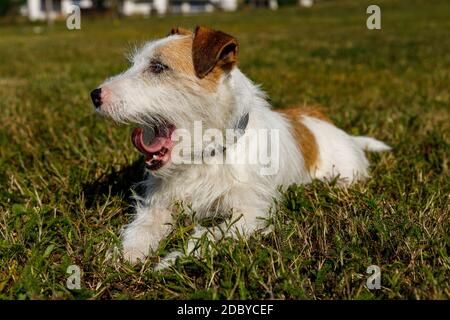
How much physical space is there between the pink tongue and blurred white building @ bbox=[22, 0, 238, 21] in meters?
68.4

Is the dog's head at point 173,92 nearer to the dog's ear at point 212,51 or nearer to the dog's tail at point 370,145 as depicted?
the dog's ear at point 212,51

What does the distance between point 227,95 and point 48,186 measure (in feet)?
5.83

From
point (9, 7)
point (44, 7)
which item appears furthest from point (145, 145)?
point (44, 7)

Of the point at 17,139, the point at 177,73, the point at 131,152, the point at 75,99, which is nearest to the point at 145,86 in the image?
the point at 177,73

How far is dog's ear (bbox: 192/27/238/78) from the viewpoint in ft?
11.2

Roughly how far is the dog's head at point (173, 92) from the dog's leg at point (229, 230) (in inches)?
22.2

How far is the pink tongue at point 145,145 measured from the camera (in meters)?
3.60

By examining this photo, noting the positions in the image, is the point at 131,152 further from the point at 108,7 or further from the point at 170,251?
the point at 108,7

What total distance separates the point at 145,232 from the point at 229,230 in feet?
1.81

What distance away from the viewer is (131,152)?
5.05m

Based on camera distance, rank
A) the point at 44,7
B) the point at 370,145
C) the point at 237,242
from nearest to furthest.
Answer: the point at 237,242 → the point at 370,145 → the point at 44,7

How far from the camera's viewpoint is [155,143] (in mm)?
3648

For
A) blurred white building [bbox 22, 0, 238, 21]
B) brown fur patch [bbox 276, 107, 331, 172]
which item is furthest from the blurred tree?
brown fur patch [bbox 276, 107, 331, 172]

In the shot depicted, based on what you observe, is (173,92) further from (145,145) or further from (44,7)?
(44,7)
